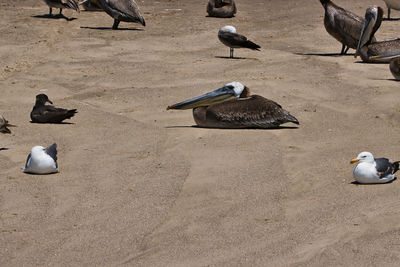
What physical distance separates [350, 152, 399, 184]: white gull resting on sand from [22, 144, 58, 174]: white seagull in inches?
96.8

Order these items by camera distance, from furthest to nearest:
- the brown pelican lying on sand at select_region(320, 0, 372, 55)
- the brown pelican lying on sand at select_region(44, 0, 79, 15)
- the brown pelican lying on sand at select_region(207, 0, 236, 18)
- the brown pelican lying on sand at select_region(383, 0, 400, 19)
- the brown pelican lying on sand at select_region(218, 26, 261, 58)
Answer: the brown pelican lying on sand at select_region(383, 0, 400, 19) < the brown pelican lying on sand at select_region(207, 0, 236, 18) < the brown pelican lying on sand at select_region(44, 0, 79, 15) < the brown pelican lying on sand at select_region(320, 0, 372, 55) < the brown pelican lying on sand at select_region(218, 26, 261, 58)

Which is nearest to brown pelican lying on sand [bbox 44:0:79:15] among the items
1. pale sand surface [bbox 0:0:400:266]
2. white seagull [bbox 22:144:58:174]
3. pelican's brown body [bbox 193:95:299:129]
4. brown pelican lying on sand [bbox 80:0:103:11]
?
brown pelican lying on sand [bbox 80:0:103:11]

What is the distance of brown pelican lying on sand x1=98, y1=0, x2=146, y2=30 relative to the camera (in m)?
17.1

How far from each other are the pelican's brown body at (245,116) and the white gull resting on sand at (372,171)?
2.10 meters

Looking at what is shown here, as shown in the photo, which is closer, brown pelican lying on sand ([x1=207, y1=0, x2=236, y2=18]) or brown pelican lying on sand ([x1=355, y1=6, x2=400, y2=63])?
brown pelican lying on sand ([x1=355, y1=6, x2=400, y2=63])

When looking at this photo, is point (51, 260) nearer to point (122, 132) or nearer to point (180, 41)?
point (122, 132)

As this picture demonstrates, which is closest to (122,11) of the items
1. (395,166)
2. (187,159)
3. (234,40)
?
(234,40)

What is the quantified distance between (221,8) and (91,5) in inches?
113

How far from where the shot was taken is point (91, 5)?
62.8 ft

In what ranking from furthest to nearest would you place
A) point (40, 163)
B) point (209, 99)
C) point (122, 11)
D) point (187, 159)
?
point (122, 11), point (209, 99), point (187, 159), point (40, 163)

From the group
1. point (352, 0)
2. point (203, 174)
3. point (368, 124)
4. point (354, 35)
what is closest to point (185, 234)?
point (203, 174)

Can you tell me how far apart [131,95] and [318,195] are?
465 centimetres

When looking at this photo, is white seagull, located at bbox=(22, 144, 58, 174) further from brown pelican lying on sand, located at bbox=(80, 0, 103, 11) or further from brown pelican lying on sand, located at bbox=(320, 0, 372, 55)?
brown pelican lying on sand, located at bbox=(80, 0, 103, 11)

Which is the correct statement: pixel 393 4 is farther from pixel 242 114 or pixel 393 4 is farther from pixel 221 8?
pixel 242 114
